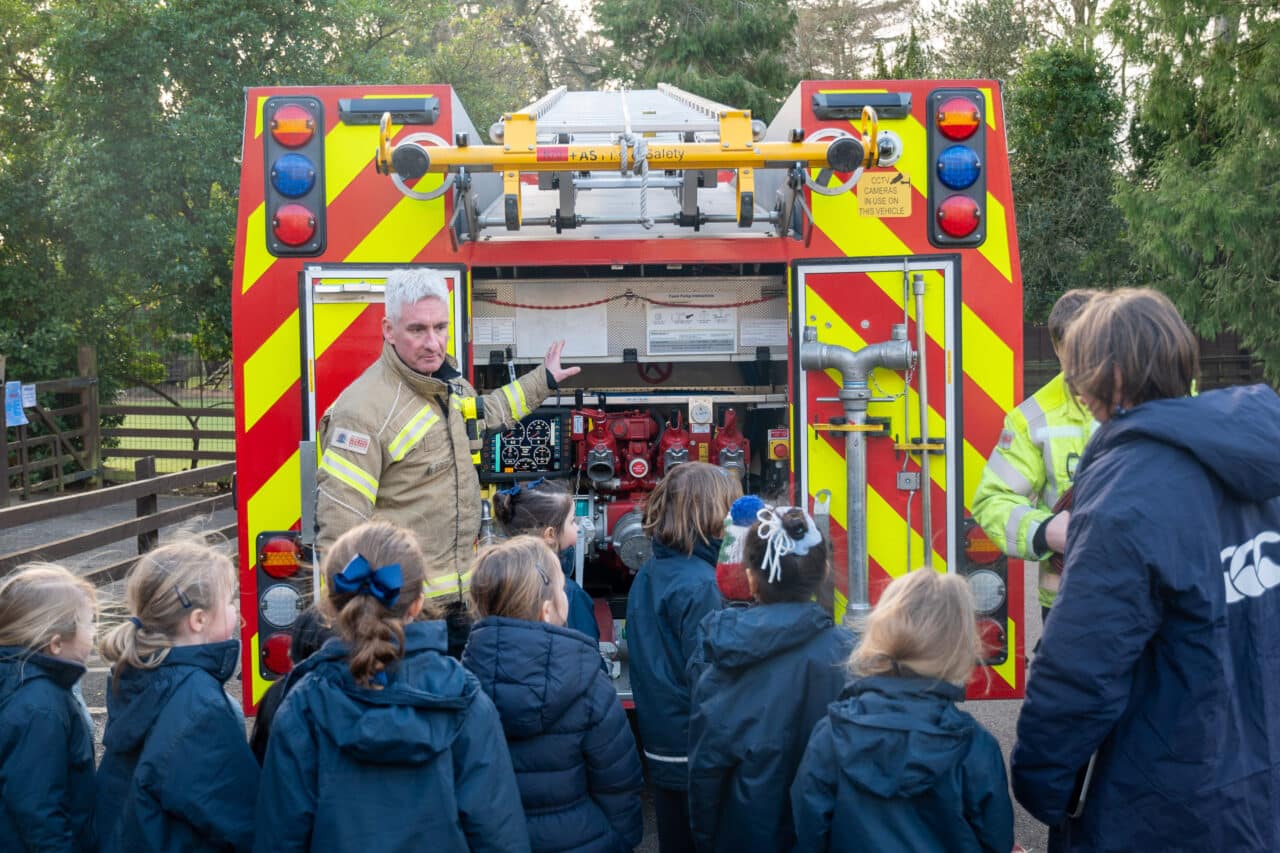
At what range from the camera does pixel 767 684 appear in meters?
2.91

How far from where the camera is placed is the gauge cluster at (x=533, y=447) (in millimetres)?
4852

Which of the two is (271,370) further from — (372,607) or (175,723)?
(372,607)

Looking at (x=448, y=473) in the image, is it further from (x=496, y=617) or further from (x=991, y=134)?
(x=991, y=134)

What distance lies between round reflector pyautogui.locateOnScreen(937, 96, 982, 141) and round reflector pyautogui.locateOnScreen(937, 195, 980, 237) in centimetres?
24

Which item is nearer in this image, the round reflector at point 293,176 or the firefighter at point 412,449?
the firefighter at point 412,449

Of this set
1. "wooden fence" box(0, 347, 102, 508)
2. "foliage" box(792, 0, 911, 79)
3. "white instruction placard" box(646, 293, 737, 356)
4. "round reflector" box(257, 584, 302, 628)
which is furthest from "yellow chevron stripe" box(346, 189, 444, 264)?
"foliage" box(792, 0, 911, 79)

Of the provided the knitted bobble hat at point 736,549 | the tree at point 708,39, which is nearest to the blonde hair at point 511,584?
the knitted bobble hat at point 736,549

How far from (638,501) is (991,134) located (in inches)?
71.4

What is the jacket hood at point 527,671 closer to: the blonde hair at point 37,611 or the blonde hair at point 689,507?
the blonde hair at point 689,507

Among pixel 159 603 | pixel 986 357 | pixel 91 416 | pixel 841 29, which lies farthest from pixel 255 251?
pixel 841 29

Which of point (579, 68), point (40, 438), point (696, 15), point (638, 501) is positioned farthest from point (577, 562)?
point (579, 68)

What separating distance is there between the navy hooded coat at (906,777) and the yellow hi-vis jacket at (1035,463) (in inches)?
49.0

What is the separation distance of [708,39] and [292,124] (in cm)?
2024

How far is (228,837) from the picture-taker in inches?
108
